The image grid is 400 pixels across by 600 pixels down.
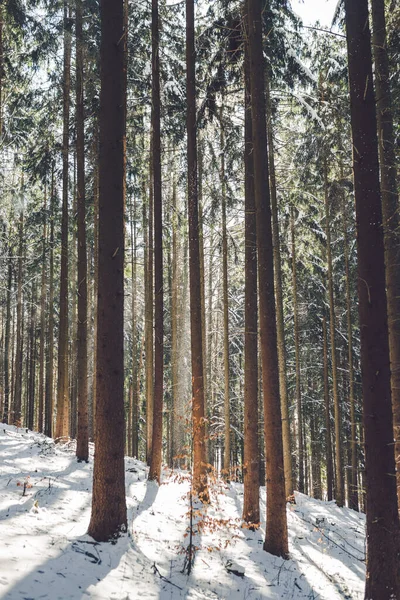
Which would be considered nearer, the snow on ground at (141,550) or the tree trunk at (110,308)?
the snow on ground at (141,550)

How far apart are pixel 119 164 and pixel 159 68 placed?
6.83 metres

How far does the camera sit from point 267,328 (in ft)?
26.7

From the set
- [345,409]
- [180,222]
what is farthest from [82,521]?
[345,409]

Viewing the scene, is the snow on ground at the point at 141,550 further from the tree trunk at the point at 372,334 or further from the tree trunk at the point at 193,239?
the tree trunk at the point at 193,239

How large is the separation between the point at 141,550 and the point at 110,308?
11.3 ft

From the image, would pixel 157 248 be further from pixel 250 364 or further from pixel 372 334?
pixel 372 334

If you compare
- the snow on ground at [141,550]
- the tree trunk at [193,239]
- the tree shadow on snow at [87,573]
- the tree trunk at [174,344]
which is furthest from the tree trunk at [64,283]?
the tree shadow on snow at [87,573]

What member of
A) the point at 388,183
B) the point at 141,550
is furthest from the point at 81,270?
the point at 388,183

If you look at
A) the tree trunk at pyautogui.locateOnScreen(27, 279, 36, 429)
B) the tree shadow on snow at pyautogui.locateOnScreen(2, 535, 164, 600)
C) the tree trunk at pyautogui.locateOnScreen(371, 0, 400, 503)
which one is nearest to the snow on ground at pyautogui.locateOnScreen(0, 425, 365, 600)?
the tree shadow on snow at pyautogui.locateOnScreen(2, 535, 164, 600)

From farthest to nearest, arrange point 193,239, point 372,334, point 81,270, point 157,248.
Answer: point 81,270, point 157,248, point 193,239, point 372,334

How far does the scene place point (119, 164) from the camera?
6340 millimetres

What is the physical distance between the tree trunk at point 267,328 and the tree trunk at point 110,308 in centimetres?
295

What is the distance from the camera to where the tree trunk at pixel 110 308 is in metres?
5.90

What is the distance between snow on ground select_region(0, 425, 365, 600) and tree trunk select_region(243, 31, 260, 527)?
2.49 ft
